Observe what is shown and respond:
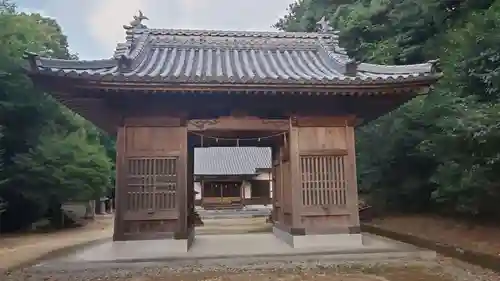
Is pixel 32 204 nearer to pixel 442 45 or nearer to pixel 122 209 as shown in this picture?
pixel 122 209

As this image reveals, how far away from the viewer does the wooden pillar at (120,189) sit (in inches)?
273

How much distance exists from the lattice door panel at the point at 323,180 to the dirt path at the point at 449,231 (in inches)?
87.9

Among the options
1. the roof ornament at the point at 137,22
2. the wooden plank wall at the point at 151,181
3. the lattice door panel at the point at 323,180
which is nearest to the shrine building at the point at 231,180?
the roof ornament at the point at 137,22

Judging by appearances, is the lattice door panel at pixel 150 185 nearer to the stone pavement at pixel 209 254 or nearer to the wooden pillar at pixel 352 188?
the stone pavement at pixel 209 254

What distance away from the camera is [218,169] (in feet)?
97.8

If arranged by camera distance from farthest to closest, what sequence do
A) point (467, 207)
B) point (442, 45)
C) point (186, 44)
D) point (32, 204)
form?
point (32, 204), point (442, 45), point (186, 44), point (467, 207)

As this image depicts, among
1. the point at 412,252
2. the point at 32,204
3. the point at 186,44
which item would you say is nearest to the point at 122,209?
the point at 186,44

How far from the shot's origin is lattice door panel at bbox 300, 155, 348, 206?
7.44 metres

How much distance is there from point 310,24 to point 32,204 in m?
14.6

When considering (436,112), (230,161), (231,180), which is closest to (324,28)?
(436,112)

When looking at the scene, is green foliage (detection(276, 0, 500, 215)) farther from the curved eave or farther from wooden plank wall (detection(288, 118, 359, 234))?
wooden plank wall (detection(288, 118, 359, 234))

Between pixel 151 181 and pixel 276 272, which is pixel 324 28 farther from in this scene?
pixel 276 272

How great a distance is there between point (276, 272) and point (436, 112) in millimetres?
5622

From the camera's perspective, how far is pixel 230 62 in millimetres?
8914
